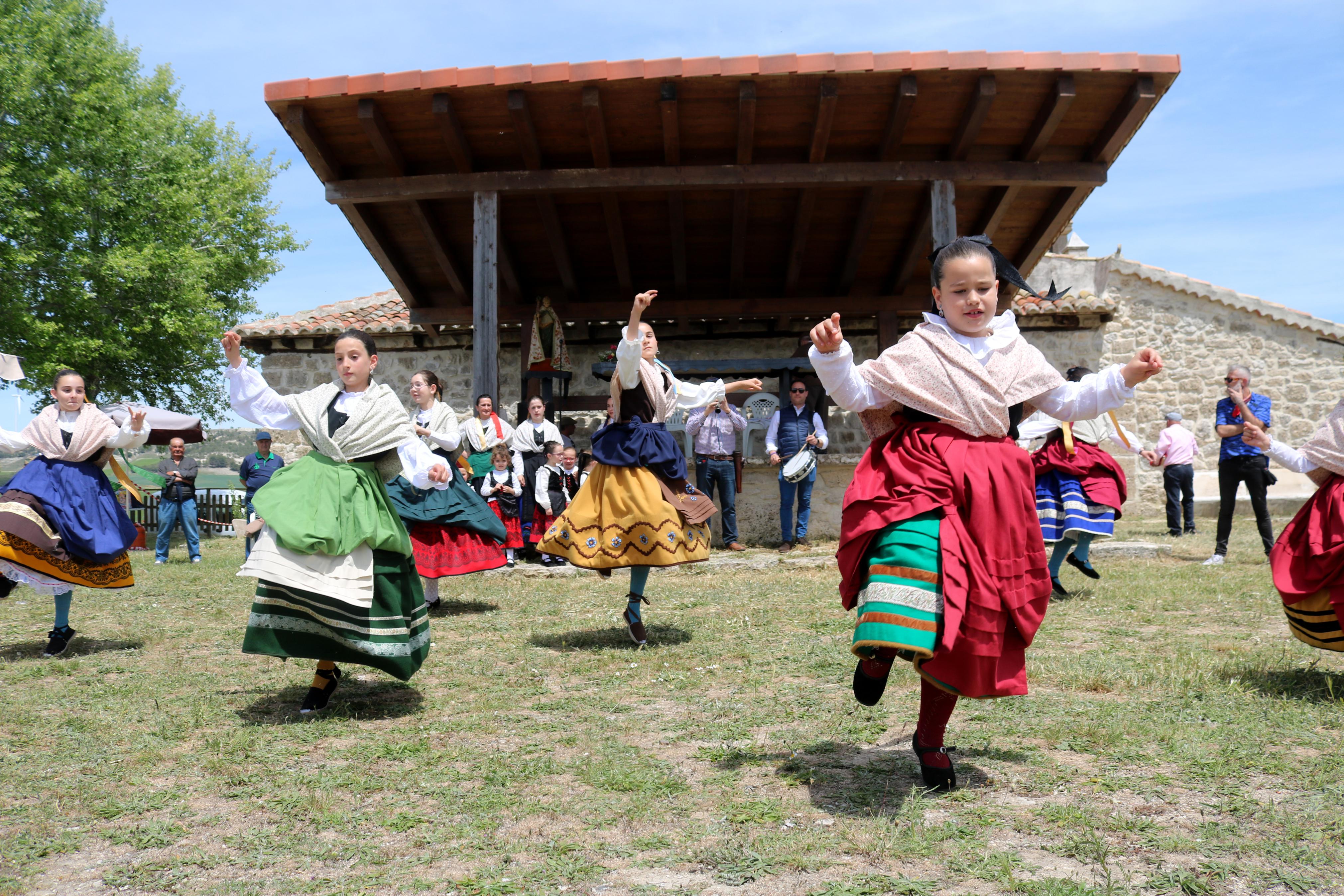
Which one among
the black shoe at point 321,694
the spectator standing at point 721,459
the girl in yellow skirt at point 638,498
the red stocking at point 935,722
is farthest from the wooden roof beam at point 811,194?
the red stocking at point 935,722

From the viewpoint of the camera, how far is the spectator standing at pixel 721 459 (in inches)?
448

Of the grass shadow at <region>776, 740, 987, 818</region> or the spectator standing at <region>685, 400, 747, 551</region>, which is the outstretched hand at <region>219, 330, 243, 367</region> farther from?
the spectator standing at <region>685, 400, 747, 551</region>

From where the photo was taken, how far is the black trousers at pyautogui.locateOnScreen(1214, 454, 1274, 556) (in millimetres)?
8859

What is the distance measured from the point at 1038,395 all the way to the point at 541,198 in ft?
29.3

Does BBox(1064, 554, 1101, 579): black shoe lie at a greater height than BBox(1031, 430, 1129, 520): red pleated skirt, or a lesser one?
lesser

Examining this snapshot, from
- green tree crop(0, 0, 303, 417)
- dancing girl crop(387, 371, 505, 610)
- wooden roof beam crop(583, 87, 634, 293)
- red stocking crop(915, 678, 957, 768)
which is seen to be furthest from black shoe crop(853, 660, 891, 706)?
green tree crop(0, 0, 303, 417)

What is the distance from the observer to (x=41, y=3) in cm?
1947

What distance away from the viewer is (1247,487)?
897 cm

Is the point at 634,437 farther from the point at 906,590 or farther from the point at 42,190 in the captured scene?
the point at 42,190

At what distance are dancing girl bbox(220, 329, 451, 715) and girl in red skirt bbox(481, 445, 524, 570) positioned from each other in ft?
15.8

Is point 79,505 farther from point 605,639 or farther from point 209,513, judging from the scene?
point 209,513

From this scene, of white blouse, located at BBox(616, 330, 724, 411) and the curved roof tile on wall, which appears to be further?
the curved roof tile on wall

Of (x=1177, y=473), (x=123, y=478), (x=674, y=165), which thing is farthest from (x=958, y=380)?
(x=1177, y=473)

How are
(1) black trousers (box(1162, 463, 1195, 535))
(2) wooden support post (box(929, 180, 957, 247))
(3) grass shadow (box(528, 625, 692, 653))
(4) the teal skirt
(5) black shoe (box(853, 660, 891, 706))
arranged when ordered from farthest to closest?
(1) black trousers (box(1162, 463, 1195, 535)) → (2) wooden support post (box(929, 180, 957, 247)) → (3) grass shadow (box(528, 625, 692, 653)) → (4) the teal skirt → (5) black shoe (box(853, 660, 891, 706))
